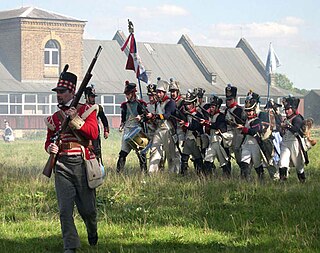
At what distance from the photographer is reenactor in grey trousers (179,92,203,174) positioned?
18156 mm

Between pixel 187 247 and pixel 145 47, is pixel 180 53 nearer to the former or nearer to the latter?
pixel 145 47

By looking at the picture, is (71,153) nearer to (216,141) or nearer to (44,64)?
(216,141)

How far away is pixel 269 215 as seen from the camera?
40.4 feet

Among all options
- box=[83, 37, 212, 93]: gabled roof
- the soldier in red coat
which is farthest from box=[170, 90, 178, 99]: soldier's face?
box=[83, 37, 212, 93]: gabled roof

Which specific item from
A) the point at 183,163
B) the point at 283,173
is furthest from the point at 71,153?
the point at 183,163

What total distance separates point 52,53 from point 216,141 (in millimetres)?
44516

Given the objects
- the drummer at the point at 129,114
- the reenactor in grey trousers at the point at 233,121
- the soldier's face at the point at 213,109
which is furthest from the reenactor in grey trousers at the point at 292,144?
the drummer at the point at 129,114

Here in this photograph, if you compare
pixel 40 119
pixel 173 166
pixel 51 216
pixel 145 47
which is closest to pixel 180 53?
pixel 145 47

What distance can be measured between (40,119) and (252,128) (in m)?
43.1

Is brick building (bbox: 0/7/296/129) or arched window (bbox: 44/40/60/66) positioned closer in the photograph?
brick building (bbox: 0/7/296/129)

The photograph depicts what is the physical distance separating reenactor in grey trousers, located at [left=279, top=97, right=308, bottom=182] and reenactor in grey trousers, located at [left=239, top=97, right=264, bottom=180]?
0.48 m

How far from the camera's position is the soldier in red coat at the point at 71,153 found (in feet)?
31.8

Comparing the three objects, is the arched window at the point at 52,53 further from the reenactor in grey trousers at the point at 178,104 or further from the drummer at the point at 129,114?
the reenactor in grey trousers at the point at 178,104

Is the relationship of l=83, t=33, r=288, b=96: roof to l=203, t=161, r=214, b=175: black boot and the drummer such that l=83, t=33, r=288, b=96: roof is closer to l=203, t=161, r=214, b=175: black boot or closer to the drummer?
the drummer
